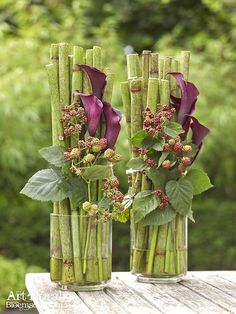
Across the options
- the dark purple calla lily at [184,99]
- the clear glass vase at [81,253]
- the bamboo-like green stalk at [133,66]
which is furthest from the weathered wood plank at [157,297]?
the bamboo-like green stalk at [133,66]

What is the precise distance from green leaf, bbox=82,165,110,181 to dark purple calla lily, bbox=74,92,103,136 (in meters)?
0.09

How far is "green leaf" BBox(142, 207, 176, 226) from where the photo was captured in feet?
6.23

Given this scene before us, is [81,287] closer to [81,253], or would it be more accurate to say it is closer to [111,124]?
[81,253]

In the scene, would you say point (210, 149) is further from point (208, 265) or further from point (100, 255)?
point (100, 255)

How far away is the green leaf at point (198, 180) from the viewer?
1.94m

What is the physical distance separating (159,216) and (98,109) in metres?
0.30

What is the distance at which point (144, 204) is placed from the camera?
1896mm

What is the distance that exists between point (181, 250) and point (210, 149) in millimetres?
2885

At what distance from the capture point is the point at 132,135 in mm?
1980

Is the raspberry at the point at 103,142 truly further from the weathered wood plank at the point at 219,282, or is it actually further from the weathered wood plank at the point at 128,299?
the weathered wood plank at the point at 219,282

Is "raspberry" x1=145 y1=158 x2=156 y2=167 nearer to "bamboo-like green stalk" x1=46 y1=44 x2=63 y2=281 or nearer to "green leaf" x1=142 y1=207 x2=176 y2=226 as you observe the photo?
"green leaf" x1=142 y1=207 x2=176 y2=226

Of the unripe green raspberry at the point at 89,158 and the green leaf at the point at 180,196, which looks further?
the green leaf at the point at 180,196

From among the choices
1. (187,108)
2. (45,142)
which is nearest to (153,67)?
(187,108)

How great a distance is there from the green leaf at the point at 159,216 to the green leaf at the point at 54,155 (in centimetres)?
26
